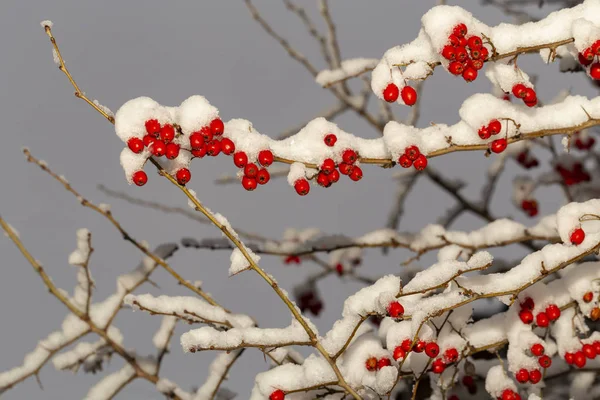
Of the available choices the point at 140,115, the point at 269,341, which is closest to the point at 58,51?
the point at 140,115

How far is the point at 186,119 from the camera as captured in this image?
2.88 meters

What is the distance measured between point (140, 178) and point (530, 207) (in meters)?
4.79

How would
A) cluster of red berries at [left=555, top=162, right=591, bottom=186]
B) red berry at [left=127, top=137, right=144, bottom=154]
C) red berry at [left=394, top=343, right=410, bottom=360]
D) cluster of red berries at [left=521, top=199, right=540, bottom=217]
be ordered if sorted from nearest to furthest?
red berry at [left=127, top=137, right=144, bottom=154] → red berry at [left=394, top=343, right=410, bottom=360] → cluster of red berries at [left=555, top=162, right=591, bottom=186] → cluster of red berries at [left=521, top=199, right=540, bottom=217]

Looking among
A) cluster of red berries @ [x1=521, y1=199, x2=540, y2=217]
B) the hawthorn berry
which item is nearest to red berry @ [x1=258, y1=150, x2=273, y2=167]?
the hawthorn berry

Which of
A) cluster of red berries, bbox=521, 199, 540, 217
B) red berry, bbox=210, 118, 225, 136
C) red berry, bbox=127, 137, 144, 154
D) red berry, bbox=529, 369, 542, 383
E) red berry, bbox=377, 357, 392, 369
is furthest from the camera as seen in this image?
cluster of red berries, bbox=521, 199, 540, 217

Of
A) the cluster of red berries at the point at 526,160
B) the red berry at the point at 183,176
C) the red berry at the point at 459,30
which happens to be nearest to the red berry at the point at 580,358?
the red berry at the point at 459,30

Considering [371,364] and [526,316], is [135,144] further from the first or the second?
[526,316]

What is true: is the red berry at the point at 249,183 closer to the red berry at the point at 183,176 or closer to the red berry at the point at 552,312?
the red berry at the point at 183,176

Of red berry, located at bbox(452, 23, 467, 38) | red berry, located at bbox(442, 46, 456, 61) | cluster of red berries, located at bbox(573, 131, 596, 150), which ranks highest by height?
cluster of red berries, located at bbox(573, 131, 596, 150)

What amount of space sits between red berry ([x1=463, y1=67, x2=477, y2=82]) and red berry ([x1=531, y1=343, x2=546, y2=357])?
1319 mm

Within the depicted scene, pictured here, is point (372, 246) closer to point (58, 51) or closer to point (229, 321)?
point (229, 321)

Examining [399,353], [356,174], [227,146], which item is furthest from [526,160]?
[227,146]

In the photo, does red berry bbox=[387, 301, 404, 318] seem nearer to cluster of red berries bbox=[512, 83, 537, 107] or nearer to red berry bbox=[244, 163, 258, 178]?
red berry bbox=[244, 163, 258, 178]

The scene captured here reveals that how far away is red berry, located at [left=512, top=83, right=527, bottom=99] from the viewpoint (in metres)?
3.08
